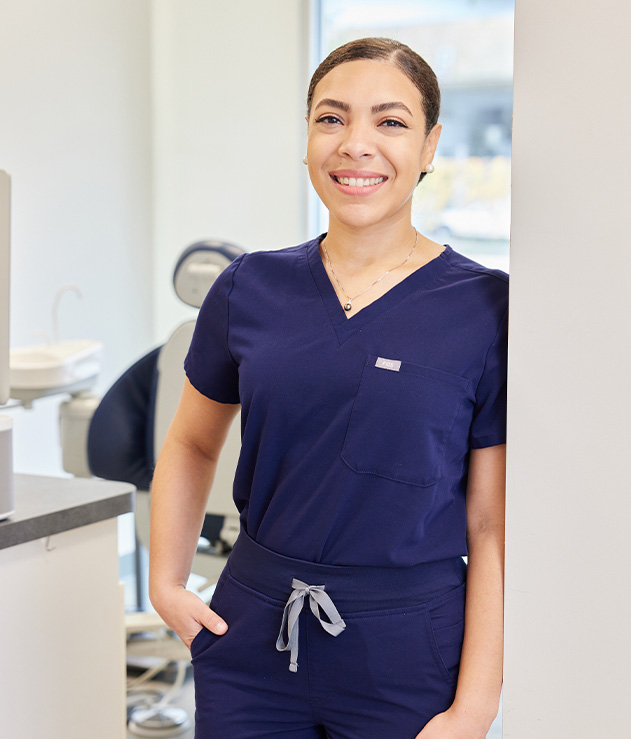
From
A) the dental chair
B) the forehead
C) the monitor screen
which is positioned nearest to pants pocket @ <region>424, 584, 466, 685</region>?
the forehead

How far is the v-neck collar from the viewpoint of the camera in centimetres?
113

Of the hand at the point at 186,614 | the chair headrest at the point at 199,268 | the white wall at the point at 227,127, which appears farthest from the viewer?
the white wall at the point at 227,127

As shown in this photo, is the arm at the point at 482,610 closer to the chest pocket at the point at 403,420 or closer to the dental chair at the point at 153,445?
the chest pocket at the point at 403,420

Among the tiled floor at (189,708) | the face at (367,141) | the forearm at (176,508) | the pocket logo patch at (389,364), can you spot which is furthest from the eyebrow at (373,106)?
the tiled floor at (189,708)

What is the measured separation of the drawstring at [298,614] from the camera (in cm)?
108

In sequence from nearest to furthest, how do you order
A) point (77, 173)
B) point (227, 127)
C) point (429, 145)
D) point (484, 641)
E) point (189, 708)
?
1. point (484, 641)
2. point (429, 145)
3. point (189, 708)
4. point (77, 173)
5. point (227, 127)

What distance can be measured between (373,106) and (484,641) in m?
0.63

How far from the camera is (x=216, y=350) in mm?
1258

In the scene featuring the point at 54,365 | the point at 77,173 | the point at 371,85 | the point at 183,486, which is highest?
the point at 77,173

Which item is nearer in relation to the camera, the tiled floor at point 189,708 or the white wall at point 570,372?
the white wall at point 570,372

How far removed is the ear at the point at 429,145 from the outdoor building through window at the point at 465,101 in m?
2.88

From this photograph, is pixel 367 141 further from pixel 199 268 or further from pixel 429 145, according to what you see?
pixel 199 268

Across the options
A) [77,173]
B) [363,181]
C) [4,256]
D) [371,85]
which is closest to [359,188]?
[363,181]

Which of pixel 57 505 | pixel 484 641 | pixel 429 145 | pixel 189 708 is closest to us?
pixel 484 641
